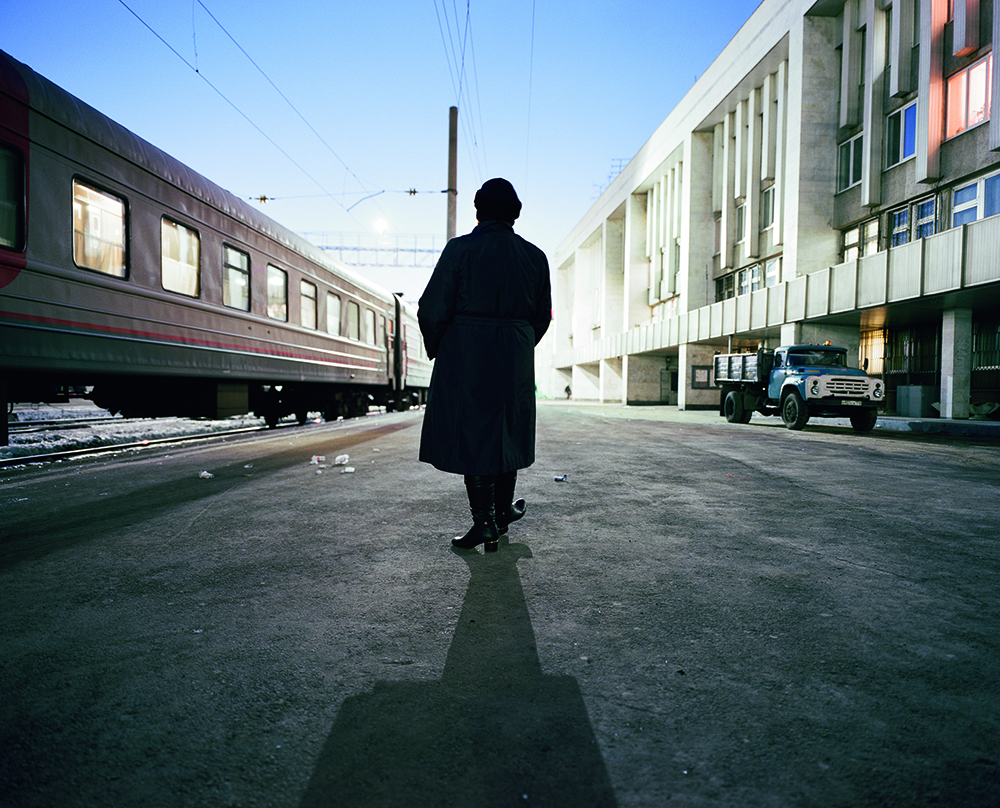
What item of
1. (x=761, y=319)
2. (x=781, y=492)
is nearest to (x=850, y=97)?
(x=761, y=319)

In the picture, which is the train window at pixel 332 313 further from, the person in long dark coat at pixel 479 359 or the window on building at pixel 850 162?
the window on building at pixel 850 162

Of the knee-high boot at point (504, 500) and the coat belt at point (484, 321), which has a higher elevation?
the coat belt at point (484, 321)

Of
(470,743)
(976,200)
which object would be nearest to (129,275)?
(470,743)

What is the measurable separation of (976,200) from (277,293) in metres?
19.8

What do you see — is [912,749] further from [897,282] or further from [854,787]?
[897,282]

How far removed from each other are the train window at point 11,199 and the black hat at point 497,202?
4.57 meters

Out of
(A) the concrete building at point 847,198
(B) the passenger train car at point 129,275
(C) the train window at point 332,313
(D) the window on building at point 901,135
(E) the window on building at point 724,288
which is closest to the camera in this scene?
(B) the passenger train car at point 129,275

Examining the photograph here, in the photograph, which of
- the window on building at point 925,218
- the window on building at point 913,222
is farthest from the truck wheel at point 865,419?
the window on building at point 925,218

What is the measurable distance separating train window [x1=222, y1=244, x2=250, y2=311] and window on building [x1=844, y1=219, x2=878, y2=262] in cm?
2104

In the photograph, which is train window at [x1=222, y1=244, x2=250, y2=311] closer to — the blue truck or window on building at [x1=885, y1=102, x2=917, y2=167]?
the blue truck

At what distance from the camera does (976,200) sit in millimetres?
17344

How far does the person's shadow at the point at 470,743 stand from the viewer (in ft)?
4.43

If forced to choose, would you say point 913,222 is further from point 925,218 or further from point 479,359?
point 479,359

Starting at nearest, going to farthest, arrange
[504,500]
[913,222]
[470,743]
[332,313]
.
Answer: [470,743], [504,500], [332,313], [913,222]
